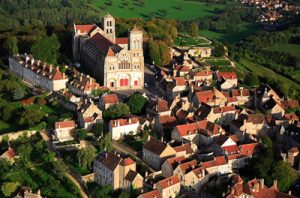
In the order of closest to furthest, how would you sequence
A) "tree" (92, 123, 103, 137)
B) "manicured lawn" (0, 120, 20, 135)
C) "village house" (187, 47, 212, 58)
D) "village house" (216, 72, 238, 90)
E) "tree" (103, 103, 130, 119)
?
"tree" (92, 123, 103, 137), "manicured lawn" (0, 120, 20, 135), "tree" (103, 103, 130, 119), "village house" (216, 72, 238, 90), "village house" (187, 47, 212, 58)

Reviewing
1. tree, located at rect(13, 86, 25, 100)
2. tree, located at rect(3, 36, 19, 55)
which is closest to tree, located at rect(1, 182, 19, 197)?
tree, located at rect(13, 86, 25, 100)

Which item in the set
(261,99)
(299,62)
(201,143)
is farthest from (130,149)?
(299,62)

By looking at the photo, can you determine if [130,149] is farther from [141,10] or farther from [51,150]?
[141,10]

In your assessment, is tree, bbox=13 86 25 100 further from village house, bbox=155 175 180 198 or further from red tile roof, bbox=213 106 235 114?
village house, bbox=155 175 180 198

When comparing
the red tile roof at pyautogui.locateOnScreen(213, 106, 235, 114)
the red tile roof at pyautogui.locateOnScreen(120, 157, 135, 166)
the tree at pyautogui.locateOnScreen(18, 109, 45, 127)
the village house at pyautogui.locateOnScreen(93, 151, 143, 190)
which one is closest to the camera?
the village house at pyautogui.locateOnScreen(93, 151, 143, 190)

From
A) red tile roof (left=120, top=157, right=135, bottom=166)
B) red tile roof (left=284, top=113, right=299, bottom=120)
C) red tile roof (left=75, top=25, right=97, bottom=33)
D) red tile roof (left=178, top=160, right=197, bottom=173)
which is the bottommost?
red tile roof (left=284, top=113, right=299, bottom=120)

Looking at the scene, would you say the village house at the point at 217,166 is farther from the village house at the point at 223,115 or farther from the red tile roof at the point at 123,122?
the red tile roof at the point at 123,122

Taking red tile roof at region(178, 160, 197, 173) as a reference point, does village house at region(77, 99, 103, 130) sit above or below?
above
